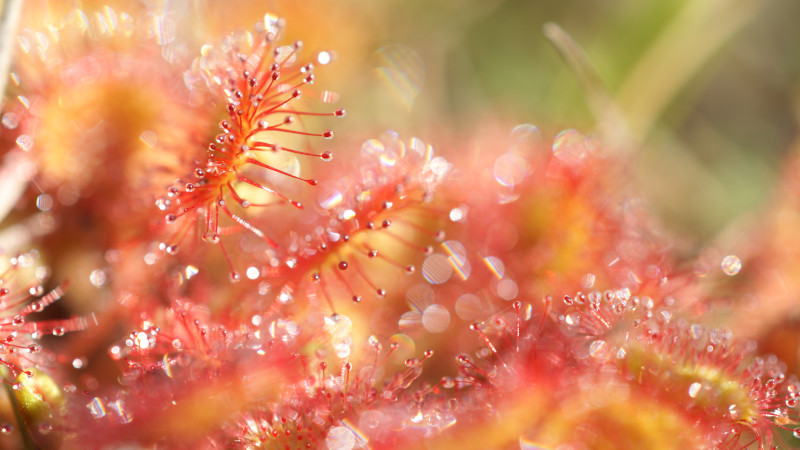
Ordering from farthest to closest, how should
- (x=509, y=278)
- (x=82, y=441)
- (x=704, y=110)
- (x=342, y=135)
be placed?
1. (x=704, y=110)
2. (x=342, y=135)
3. (x=509, y=278)
4. (x=82, y=441)

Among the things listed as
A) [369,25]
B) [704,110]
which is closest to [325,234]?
[369,25]

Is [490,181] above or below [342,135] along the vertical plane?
below

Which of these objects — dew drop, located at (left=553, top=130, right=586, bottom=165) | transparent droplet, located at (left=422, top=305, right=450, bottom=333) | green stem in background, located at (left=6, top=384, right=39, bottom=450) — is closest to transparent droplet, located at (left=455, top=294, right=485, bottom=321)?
transparent droplet, located at (left=422, top=305, right=450, bottom=333)

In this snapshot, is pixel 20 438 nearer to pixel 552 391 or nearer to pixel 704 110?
pixel 552 391

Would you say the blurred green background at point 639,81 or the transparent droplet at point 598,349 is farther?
the blurred green background at point 639,81

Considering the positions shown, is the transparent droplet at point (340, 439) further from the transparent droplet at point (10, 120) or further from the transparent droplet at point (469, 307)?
the transparent droplet at point (10, 120)

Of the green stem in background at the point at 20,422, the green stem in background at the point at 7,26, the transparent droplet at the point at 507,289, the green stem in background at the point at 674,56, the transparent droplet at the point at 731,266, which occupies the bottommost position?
the transparent droplet at the point at 731,266

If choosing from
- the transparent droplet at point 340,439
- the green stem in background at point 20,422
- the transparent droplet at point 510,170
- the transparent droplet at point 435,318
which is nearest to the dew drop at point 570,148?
the transparent droplet at point 510,170
